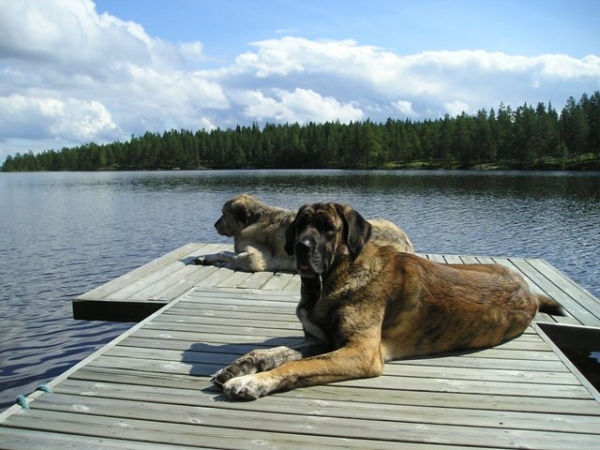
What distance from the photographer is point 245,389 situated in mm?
4383

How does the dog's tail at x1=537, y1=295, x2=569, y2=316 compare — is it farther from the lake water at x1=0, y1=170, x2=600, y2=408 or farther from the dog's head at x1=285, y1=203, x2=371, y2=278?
the lake water at x1=0, y1=170, x2=600, y2=408

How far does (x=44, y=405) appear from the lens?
439 cm

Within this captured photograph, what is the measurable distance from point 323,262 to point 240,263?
6255 mm

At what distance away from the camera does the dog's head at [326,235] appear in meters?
4.97

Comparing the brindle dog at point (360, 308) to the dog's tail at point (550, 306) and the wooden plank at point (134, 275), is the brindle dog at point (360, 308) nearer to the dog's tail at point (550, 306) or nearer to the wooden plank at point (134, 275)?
the dog's tail at point (550, 306)

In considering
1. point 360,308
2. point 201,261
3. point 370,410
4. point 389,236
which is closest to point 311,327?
point 360,308

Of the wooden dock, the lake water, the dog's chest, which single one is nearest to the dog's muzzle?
the dog's chest

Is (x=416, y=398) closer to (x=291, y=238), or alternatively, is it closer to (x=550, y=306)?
(x=291, y=238)

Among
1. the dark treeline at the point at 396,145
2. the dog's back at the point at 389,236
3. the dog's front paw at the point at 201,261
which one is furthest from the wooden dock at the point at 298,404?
the dark treeline at the point at 396,145

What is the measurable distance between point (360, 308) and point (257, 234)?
696cm

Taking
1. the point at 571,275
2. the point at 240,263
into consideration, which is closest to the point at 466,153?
the point at 571,275

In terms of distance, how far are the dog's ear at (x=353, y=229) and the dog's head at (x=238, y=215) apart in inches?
278

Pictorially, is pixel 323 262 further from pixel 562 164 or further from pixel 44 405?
pixel 562 164

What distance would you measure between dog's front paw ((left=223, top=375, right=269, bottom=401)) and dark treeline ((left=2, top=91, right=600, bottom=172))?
109 m
